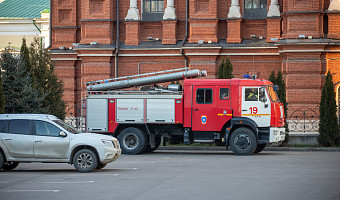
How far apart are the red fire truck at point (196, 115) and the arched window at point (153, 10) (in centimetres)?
1014

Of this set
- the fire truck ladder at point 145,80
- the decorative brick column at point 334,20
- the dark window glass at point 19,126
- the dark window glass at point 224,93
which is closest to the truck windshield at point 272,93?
the dark window glass at point 224,93

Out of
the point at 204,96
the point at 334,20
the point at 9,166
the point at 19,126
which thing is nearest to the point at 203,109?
the point at 204,96

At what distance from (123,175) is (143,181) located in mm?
1584

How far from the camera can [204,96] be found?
25.8m

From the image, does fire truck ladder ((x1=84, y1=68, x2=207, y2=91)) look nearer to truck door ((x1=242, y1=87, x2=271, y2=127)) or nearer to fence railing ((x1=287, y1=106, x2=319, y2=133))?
truck door ((x1=242, y1=87, x2=271, y2=127))

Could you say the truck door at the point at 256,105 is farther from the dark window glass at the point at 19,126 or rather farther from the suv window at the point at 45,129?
the dark window glass at the point at 19,126

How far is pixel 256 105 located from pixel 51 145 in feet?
31.4

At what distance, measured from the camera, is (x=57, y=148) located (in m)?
18.2

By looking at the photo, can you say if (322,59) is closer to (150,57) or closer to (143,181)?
(150,57)

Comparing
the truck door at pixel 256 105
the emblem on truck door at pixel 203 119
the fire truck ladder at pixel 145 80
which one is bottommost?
the emblem on truck door at pixel 203 119

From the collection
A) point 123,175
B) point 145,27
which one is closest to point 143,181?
point 123,175

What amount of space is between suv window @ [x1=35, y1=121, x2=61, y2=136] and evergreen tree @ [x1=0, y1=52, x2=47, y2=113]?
24.5 ft

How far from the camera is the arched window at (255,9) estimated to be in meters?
35.3

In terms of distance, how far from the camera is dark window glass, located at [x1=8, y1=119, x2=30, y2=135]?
1866 cm
